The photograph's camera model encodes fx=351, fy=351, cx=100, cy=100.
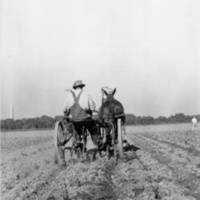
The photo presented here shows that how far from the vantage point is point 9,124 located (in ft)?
235

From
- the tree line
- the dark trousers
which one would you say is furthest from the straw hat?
the tree line

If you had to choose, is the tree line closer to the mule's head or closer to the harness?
the mule's head

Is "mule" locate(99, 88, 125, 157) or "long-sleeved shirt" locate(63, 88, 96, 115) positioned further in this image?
"mule" locate(99, 88, 125, 157)

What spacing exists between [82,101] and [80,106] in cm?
12

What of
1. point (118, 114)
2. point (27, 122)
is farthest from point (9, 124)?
point (118, 114)

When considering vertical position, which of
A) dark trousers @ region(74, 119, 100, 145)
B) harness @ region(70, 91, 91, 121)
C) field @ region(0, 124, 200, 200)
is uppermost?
harness @ region(70, 91, 91, 121)

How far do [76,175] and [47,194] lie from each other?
1341 mm

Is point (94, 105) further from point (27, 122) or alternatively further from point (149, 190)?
point (27, 122)

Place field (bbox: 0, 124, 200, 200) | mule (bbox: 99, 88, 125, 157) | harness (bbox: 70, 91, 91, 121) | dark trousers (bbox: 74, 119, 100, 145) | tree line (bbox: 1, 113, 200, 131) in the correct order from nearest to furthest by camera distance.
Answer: field (bbox: 0, 124, 200, 200) → harness (bbox: 70, 91, 91, 121) → dark trousers (bbox: 74, 119, 100, 145) → mule (bbox: 99, 88, 125, 157) → tree line (bbox: 1, 113, 200, 131)

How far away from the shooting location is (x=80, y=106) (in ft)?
25.9

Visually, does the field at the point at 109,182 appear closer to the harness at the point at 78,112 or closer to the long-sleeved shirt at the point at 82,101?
the harness at the point at 78,112

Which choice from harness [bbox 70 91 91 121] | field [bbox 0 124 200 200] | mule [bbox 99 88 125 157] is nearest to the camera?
field [bbox 0 124 200 200]

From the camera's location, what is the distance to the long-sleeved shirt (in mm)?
7906

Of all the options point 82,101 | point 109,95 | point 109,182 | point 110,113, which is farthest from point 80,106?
point 109,182
